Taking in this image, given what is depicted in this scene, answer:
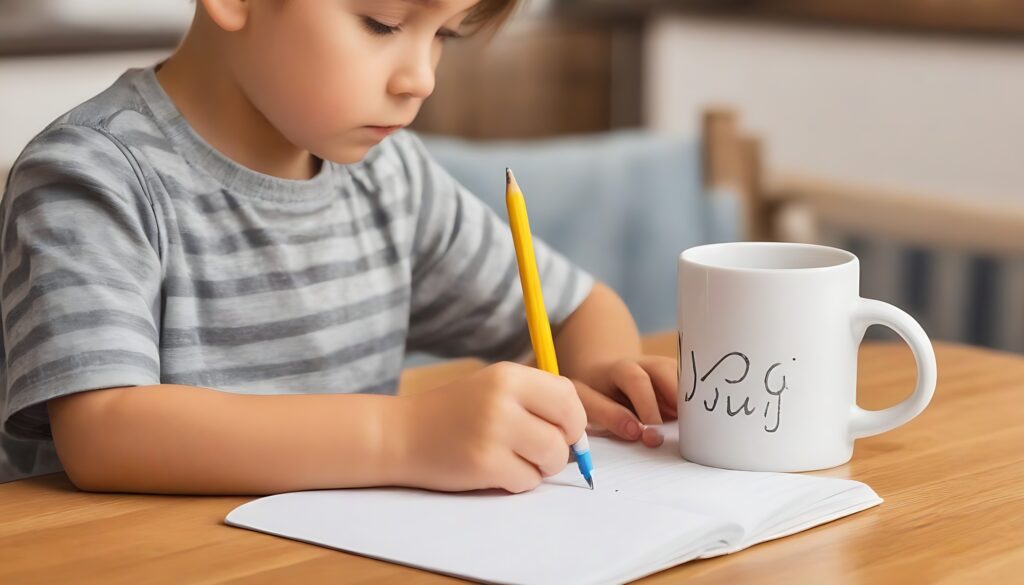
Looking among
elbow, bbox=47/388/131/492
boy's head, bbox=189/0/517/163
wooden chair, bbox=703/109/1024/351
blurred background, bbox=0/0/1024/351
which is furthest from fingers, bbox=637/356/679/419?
wooden chair, bbox=703/109/1024/351

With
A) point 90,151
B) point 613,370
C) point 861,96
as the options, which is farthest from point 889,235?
point 90,151

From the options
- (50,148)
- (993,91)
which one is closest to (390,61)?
(50,148)

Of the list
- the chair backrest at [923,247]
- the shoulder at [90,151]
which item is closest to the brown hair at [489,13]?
the shoulder at [90,151]

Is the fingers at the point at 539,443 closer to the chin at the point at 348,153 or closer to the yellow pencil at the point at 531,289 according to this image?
the yellow pencil at the point at 531,289

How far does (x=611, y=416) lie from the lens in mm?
793

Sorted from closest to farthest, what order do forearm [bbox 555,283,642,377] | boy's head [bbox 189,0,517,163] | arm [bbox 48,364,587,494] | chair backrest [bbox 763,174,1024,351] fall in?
arm [bbox 48,364,587,494], boy's head [bbox 189,0,517,163], forearm [bbox 555,283,642,377], chair backrest [bbox 763,174,1024,351]

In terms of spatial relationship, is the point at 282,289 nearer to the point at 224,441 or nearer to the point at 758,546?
the point at 224,441

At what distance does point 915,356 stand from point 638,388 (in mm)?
174

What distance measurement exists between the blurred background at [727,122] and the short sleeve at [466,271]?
65 cm

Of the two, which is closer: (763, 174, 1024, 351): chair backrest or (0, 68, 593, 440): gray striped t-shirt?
(0, 68, 593, 440): gray striped t-shirt

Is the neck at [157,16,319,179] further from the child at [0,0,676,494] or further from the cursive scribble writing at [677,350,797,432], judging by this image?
the cursive scribble writing at [677,350,797,432]

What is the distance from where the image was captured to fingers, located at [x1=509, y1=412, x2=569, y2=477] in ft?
2.18

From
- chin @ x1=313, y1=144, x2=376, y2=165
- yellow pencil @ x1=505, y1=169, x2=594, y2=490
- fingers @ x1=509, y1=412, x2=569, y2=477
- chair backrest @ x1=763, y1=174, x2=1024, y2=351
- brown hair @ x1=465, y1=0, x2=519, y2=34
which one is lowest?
chair backrest @ x1=763, y1=174, x2=1024, y2=351

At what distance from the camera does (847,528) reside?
63 cm
